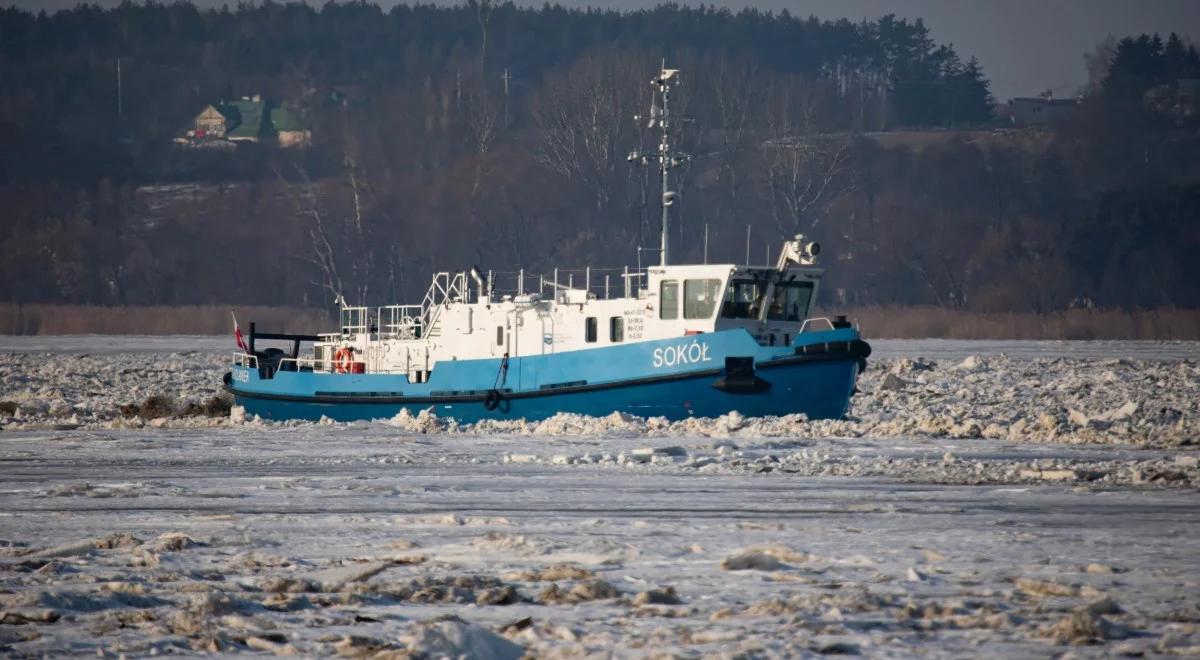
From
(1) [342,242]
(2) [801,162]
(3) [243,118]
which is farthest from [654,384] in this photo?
(3) [243,118]

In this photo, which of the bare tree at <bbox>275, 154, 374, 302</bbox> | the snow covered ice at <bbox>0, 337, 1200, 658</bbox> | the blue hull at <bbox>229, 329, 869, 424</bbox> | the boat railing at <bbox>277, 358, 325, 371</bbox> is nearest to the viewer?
the snow covered ice at <bbox>0, 337, 1200, 658</bbox>

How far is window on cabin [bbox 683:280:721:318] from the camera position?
24922mm

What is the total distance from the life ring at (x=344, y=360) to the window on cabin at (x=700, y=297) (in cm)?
757

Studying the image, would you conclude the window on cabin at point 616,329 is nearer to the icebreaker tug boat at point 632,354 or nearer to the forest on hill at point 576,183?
the icebreaker tug boat at point 632,354

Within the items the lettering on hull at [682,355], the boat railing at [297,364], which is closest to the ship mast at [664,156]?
the lettering on hull at [682,355]

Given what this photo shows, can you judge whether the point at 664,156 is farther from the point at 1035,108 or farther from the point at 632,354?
the point at 1035,108

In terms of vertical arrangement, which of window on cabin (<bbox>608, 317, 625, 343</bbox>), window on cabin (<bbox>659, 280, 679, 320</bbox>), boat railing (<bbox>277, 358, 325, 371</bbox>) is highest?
window on cabin (<bbox>659, 280, 679, 320</bbox>)

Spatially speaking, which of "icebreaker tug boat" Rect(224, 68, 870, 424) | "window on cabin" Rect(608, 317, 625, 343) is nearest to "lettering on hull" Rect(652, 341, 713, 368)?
"icebreaker tug boat" Rect(224, 68, 870, 424)

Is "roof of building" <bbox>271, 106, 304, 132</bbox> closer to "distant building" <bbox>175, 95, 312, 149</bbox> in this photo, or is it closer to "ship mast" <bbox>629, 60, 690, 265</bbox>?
"distant building" <bbox>175, 95, 312, 149</bbox>

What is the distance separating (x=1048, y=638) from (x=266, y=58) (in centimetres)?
12250

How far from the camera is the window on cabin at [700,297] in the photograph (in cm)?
2492

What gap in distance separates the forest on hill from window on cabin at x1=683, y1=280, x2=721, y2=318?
30.9m

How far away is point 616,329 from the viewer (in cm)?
2577

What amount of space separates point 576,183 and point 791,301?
176 ft
